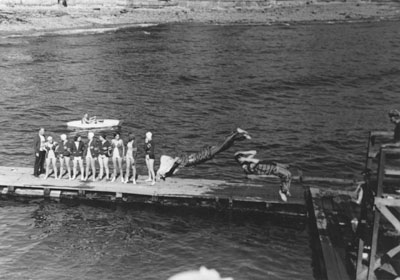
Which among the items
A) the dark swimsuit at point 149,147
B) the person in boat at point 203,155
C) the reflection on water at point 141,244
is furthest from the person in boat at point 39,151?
the person in boat at point 203,155

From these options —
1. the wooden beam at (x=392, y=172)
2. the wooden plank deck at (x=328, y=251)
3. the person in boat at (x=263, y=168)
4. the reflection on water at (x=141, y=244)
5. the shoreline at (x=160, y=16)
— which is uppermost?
the shoreline at (x=160, y=16)

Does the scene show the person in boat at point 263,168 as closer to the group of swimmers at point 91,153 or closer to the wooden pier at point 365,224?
the wooden pier at point 365,224

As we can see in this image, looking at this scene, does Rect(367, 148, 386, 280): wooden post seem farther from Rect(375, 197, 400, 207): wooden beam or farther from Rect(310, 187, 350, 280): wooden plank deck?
Rect(310, 187, 350, 280): wooden plank deck

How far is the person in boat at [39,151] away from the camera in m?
25.6

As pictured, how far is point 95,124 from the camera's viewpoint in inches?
1590

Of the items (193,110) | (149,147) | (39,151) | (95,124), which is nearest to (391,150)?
(149,147)

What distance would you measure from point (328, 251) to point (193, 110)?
99.4 feet

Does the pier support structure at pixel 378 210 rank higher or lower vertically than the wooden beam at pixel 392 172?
lower

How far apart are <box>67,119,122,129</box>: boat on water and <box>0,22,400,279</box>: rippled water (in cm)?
183

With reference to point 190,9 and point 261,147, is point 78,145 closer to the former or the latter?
point 261,147

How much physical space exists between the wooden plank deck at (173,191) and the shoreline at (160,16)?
2865 inches

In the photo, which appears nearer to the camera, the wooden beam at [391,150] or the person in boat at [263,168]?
the wooden beam at [391,150]

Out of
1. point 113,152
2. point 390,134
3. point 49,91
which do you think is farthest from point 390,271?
point 49,91

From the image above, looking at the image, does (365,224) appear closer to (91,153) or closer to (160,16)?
(91,153)
